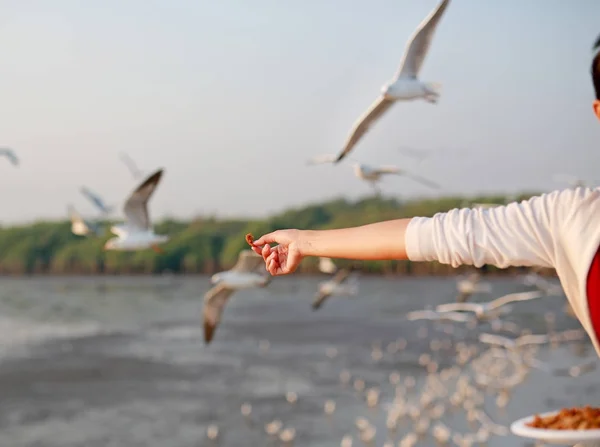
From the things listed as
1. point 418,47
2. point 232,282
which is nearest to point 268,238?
point 418,47

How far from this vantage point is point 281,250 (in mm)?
1508

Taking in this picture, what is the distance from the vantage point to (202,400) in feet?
65.4

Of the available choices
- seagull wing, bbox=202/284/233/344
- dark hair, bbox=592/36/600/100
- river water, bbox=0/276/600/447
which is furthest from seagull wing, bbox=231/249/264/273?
dark hair, bbox=592/36/600/100

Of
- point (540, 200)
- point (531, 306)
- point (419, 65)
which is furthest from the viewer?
point (531, 306)

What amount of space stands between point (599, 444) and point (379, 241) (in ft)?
1.31

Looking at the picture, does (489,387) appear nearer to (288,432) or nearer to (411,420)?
(411,420)

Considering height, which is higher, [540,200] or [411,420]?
[540,200]

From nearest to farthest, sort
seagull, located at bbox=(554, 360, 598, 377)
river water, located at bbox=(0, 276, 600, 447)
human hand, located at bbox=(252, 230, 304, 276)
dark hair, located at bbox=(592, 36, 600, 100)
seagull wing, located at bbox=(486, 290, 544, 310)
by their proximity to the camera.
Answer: dark hair, located at bbox=(592, 36, 600, 100) < human hand, located at bbox=(252, 230, 304, 276) < seagull wing, located at bbox=(486, 290, 544, 310) < river water, located at bbox=(0, 276, 600, 447) < seagull, located at bbox=(554, 360, 598, 377)

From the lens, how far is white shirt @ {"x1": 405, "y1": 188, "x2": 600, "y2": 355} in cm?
119

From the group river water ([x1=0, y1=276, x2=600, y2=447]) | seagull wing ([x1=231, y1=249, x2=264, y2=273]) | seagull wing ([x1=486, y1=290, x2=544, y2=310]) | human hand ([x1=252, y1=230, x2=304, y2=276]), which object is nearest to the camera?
human hand ([x1=252, y1=230, x2=304, y2=276])

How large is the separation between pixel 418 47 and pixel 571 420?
19.2 ft

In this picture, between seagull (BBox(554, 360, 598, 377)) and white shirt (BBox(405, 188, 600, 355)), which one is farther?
seagull (BBox(554, 360, 598, 377))

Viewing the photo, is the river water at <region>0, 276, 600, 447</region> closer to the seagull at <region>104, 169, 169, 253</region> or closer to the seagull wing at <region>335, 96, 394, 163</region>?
the seagull at <region>104, 169, 169, 253</region>

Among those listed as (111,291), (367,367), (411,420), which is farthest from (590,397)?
(111,291)
